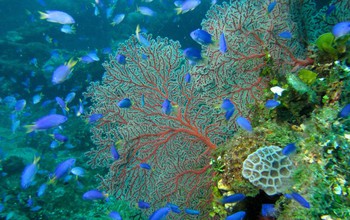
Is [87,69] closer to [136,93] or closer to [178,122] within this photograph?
[136,93]

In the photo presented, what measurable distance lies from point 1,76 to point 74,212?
998 cm

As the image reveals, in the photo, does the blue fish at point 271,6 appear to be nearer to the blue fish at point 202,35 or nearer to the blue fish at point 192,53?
the blue fish at point 202,35

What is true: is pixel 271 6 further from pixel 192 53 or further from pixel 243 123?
pixel 243 123

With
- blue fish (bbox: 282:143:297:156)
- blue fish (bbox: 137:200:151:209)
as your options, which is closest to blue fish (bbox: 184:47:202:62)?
blue fish (bbox: 282:143:297:156)

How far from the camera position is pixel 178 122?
4.67 meters

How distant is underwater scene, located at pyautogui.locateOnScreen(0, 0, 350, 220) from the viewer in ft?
8.79

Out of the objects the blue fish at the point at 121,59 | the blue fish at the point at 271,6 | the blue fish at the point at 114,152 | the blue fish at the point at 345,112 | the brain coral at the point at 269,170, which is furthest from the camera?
the blue fish at the point at 121,59

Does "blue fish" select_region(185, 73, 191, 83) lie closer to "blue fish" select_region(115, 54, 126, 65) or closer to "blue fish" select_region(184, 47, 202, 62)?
"blue fish" select_region(184, 47, 202, 62)

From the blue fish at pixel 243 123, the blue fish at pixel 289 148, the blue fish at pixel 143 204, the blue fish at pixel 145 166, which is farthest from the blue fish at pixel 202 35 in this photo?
the blue fish at pixel 143 204

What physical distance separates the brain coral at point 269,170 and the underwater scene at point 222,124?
0.5 inches

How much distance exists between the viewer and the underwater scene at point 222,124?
2680mm

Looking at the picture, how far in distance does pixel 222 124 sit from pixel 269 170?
1.73 m

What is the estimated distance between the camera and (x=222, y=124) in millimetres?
4625

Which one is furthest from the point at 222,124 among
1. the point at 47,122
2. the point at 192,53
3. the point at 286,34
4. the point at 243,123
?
the point at 47,122
